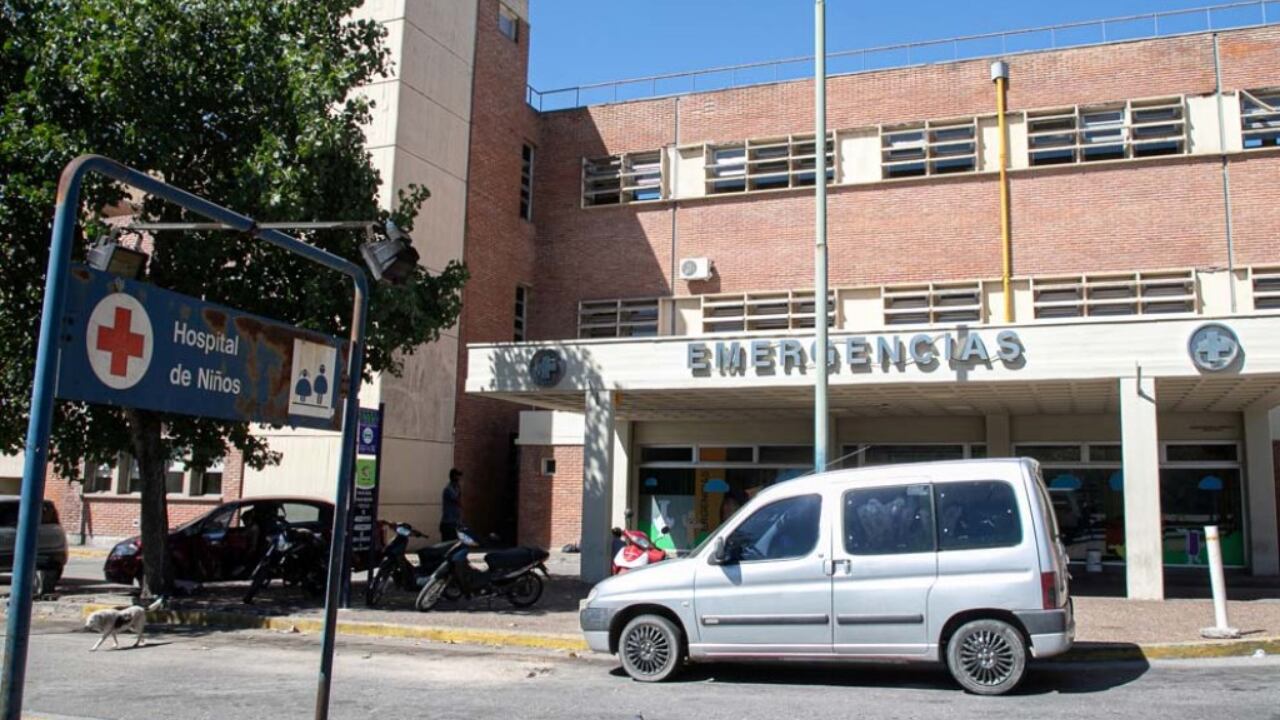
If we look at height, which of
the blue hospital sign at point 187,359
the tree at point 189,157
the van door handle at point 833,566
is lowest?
the van door handle at point 833,566

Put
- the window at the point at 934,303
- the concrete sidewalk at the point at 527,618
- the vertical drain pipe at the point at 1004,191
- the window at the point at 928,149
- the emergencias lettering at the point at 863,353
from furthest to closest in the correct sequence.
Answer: the window at the point at 928,149, the window at the point at 934,303, the vertical drain pipe at the point at 1004,191, the emergencias lettering at the point at 863,353, the concrete sidewalk at the point at 527,618

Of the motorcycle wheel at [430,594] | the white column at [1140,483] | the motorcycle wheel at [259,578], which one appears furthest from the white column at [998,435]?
the motorcycle wheel at [259,578]

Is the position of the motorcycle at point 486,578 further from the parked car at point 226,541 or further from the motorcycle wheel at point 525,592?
the parked car at point 226,541

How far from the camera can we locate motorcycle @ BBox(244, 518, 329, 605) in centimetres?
1519

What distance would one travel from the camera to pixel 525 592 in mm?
14688

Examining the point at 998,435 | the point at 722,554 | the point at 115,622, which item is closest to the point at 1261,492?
the point at 998,435

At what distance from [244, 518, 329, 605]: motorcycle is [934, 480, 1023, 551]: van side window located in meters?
9.54

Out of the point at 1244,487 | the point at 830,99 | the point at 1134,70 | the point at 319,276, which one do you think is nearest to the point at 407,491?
the point at 319,276

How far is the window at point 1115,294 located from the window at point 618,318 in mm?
9226

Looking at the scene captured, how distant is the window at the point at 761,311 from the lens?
25.3 meters

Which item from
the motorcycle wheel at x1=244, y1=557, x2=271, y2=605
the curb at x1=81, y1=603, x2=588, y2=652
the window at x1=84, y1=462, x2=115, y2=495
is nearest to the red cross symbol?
the curb at x1=81, y1=603, x2=588, y2=652

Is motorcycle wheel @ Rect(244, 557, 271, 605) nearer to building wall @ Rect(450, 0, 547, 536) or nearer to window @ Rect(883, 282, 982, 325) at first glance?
building wall @ Rect(450, 0, 547, 536)

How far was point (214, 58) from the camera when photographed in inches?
547

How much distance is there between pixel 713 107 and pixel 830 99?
3051 millimetres
